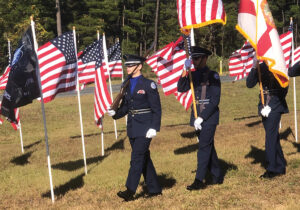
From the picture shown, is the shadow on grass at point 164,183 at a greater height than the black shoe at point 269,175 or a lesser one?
lesser

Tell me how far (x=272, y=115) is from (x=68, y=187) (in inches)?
148

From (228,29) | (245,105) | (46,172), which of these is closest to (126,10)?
(228,29)

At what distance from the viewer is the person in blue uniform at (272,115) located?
7121 millimetres

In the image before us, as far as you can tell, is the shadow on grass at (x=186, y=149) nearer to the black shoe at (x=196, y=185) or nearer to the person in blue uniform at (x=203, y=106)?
the person in blue uniform at (x=203, y=106)

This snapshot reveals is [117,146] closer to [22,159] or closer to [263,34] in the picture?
[22,159]

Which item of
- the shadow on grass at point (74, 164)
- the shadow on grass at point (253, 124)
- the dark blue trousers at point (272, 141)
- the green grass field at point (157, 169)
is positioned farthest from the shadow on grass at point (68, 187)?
the shadow on grass at point (253, 124)

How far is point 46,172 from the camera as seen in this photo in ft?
30.4

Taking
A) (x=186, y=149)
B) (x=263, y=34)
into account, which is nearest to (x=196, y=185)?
(x=263, y=34)

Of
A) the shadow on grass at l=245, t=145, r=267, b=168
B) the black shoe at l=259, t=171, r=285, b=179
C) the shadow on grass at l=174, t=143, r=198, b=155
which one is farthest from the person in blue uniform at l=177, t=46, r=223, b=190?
→ the shadow on grass at l=174, t=143, r=198, b=155

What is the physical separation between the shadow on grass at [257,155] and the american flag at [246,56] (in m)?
2.51

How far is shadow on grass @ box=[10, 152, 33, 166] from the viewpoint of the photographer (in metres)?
10.7

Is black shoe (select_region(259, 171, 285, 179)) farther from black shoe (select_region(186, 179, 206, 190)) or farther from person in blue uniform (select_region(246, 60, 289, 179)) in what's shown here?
black shoe (select_region(186, 179, 206, 190))

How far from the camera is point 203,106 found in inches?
267

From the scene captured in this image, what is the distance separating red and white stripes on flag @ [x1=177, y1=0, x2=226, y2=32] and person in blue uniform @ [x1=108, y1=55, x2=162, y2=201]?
151cm
